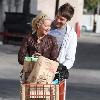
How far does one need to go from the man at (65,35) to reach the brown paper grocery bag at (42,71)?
54 centimetres

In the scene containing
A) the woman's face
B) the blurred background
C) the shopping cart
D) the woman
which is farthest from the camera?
the blurred background

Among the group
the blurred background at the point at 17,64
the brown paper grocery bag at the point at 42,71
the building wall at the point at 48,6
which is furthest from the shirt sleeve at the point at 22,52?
the building wall at the point at 48,6

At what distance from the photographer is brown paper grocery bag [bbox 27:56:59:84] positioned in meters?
6.27

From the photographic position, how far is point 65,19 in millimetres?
6887

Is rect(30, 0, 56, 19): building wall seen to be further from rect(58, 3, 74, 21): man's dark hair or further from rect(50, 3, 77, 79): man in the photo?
rect(58, 3, 74, 21): man's dark hair

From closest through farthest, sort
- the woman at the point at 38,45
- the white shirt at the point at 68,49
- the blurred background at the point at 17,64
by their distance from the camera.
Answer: the woman at the point at 38,45 < the white shirt at the point at 68,49 < the blurred background at the point at 17,64

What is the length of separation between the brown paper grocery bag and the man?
1.77ft

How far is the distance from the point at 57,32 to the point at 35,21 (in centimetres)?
64

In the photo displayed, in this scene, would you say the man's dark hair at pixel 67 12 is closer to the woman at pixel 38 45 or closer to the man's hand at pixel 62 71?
the woman at pixel 38 45

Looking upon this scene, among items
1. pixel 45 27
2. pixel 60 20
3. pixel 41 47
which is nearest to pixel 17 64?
pixel 60 20

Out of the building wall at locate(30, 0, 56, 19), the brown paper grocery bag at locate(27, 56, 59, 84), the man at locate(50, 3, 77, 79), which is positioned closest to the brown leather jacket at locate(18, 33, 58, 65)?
the man at locate(50, 3, 77, 79)

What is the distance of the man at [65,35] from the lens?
6891mm

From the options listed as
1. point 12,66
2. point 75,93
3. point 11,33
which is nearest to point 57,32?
point 75,93

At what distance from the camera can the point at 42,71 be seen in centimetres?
631
